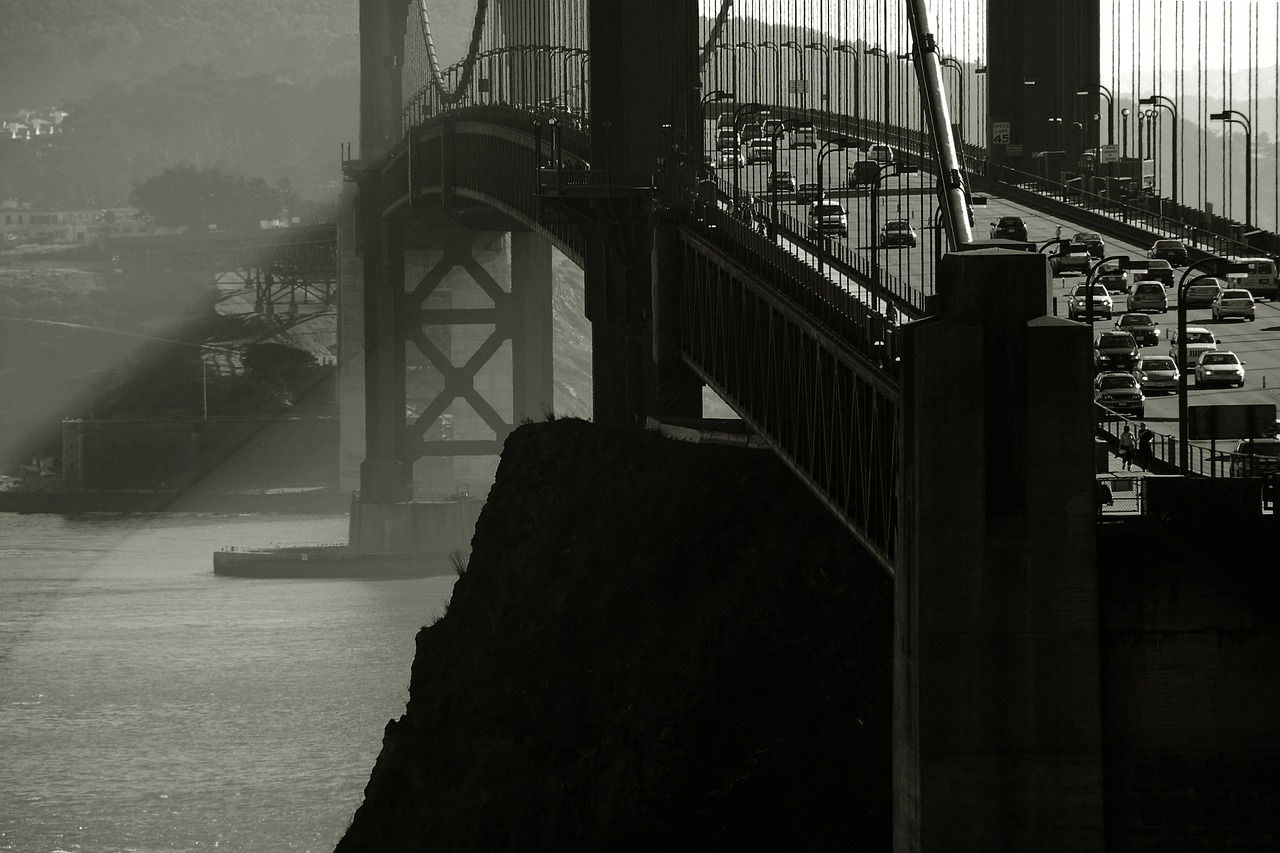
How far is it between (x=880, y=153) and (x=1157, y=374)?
9990 millimetres

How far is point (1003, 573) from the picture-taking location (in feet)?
40.3

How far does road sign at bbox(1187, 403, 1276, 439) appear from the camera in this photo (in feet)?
46.3

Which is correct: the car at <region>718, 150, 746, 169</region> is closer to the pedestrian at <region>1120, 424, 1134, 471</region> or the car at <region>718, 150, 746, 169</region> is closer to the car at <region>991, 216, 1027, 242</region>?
the car at <region>991, 216, 1027, 242</region>

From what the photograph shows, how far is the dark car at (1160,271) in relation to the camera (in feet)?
84.7

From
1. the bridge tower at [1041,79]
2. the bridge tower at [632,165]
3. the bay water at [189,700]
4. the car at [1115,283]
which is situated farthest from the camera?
the bridge tower at [1041,79]

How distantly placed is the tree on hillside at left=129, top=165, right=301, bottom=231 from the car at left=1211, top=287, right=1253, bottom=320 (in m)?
91.7

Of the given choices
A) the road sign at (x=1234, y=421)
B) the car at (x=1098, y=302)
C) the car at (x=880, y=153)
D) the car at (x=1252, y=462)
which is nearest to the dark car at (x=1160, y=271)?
the car at (x=1098, y=302)

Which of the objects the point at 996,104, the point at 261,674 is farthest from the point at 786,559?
the point at 996,104

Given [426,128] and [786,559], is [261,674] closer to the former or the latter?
[426,128]

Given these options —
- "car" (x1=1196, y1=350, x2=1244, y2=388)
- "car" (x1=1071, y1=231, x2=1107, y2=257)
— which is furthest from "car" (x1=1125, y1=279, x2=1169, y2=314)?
"car" (x1=1196, y1=350, x2=1244, y2=388)

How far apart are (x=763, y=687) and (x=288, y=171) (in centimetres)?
12707

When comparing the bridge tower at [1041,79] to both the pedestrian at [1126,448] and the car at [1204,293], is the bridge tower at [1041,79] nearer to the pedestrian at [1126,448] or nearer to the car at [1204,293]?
the car at [1204,293]

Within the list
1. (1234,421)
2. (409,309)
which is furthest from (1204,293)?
(409,309)

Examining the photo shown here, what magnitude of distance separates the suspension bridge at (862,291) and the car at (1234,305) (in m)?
1.46
